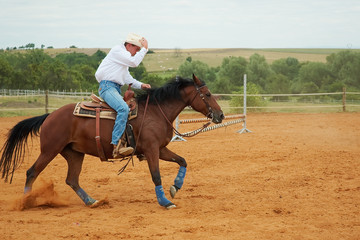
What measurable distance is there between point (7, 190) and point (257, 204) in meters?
4.51

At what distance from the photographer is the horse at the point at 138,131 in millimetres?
6453

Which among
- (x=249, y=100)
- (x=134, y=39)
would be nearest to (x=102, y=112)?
(x=134, y=39)

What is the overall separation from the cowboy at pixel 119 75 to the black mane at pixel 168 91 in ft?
1.53

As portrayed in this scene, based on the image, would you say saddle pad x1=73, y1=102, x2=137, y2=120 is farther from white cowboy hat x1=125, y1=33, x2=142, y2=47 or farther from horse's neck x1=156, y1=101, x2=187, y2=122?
white cowboy hat x1=125, y1=33, x2=142, y2=47

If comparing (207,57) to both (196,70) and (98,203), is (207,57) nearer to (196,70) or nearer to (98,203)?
(196,70)

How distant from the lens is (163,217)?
587 centimetres

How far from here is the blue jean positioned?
6363mm

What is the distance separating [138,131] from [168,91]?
2.70 feet

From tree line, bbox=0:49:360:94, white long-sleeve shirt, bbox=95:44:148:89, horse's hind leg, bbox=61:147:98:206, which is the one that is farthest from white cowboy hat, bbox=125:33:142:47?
tree line, bbox=0:49:360:94

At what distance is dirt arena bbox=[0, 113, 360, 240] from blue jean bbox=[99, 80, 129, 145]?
3.53 ft

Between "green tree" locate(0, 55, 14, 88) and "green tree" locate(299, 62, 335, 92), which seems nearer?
"green tree" locate(0, 55, 14, 88)

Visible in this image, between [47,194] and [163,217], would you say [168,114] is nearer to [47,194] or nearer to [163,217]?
[163,217]

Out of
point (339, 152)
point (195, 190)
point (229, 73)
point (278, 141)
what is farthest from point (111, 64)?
point (229, 73)

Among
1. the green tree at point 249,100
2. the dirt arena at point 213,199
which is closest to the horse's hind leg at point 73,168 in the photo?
the dirt arena at point 213,199
